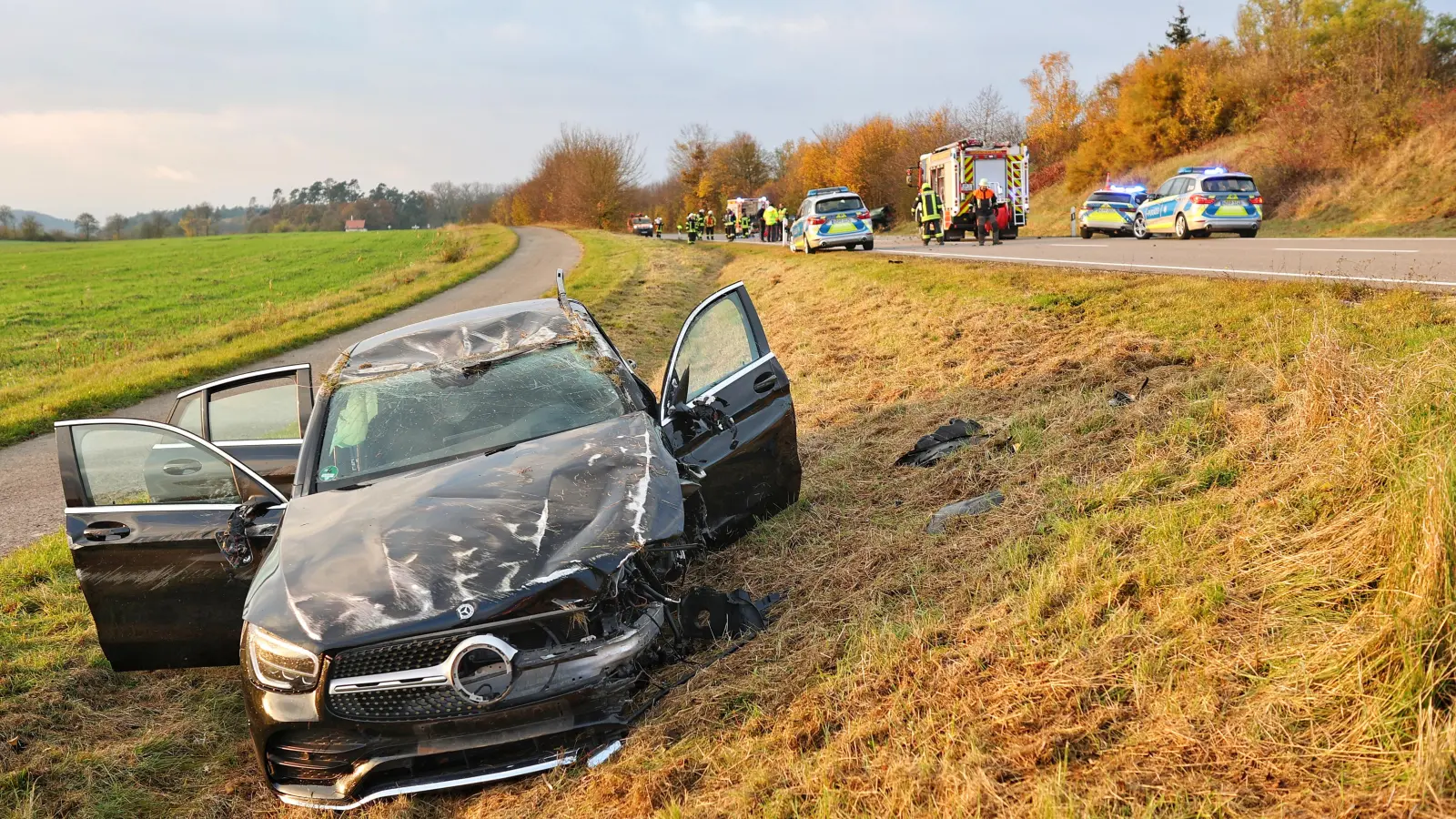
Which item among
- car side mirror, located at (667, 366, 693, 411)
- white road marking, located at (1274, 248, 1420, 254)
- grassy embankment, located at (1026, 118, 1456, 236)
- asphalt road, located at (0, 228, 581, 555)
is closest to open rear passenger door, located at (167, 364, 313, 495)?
car side mirror, located at (667, 366, 693, 411)

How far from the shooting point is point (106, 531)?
14.3ft

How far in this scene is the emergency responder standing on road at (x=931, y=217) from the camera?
83.2 ft

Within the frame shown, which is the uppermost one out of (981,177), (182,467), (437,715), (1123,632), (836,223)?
(981,177)

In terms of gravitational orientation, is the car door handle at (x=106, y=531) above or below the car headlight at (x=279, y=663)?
above

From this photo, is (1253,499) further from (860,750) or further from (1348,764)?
(860,750)

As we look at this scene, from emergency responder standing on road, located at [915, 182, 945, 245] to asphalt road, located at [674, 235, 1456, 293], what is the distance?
18.7ft

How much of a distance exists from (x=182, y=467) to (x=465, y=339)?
1.53 meters

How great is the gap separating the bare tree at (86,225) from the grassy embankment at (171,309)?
156ft

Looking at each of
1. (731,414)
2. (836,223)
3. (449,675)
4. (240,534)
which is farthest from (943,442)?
(836,223)

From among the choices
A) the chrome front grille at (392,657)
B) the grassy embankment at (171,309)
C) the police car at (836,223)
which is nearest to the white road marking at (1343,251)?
the police car at (836,223)

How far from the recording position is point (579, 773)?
3398mm

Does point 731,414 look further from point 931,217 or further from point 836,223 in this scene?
point 931,217

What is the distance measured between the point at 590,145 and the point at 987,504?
7366cm

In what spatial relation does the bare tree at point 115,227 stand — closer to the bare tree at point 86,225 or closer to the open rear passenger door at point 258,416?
the bare tree at point 86,225
